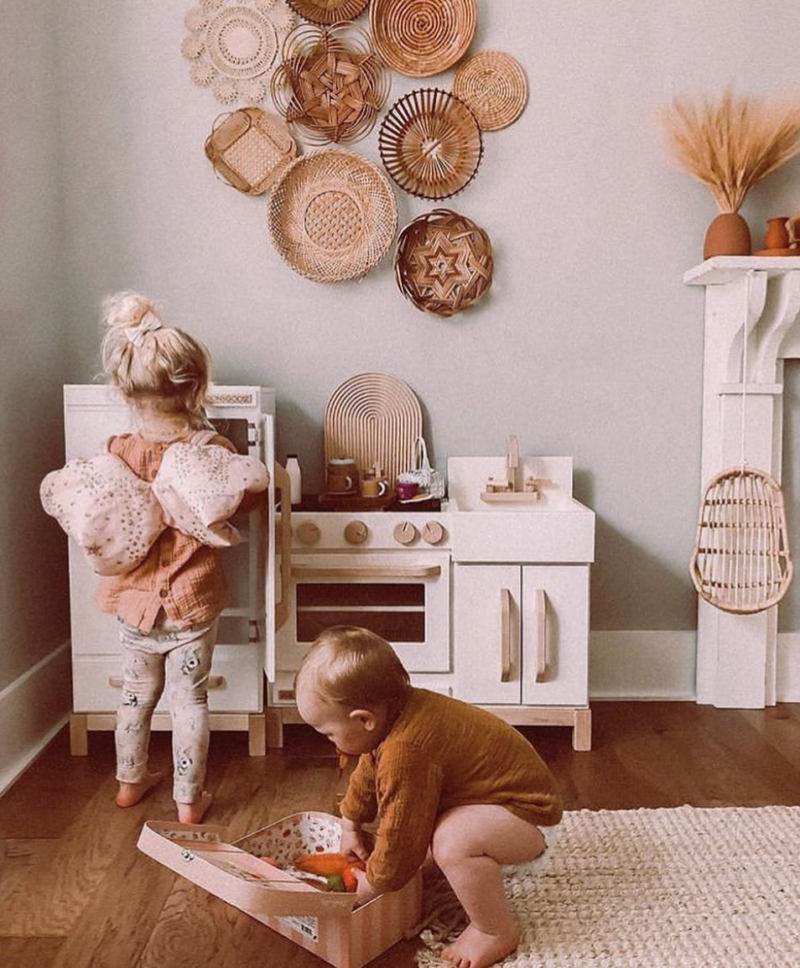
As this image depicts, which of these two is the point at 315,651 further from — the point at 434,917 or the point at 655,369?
the point at 655,369

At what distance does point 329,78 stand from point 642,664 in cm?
205

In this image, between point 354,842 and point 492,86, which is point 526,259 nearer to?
point 492,86

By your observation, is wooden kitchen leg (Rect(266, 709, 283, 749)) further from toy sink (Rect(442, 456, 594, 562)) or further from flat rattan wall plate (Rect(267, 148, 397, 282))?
flat rattan wall plate (Rect(267, 148, 397, 282))

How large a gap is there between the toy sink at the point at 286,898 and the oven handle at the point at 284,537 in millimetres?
782

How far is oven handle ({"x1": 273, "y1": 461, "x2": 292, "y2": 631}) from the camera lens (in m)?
2.49

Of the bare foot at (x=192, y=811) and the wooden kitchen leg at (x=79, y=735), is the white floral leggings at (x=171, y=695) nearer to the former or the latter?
the bare foot at (x=192, y=811)

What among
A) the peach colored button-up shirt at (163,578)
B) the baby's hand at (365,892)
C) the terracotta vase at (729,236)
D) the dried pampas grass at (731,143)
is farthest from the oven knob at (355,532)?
the dried pampas grass at (731,143)

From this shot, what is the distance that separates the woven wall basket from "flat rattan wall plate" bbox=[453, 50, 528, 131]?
1.29 m

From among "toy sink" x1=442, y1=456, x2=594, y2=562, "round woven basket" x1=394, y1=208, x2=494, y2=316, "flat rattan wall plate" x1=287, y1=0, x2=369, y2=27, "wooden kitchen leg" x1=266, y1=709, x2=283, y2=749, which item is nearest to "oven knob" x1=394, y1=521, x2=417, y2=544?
"toy sink" x1=442, y1=456, x2=594, y2=562

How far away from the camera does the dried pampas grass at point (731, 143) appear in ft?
8.95

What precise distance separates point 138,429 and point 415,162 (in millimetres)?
1220

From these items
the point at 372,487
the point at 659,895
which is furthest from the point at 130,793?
the point at 659,895

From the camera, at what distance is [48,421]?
112 inches

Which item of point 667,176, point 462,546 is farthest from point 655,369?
point 462,546
